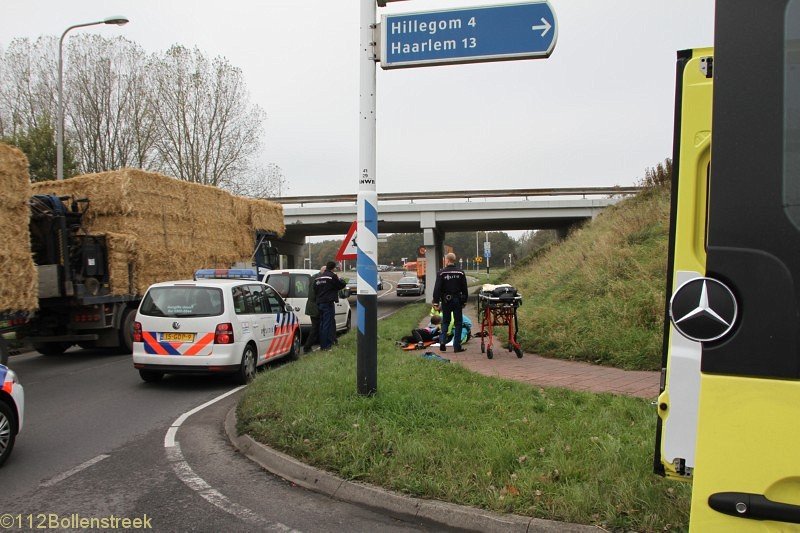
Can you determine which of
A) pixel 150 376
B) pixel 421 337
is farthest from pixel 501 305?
pixel 150 376

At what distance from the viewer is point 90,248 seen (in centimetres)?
1238

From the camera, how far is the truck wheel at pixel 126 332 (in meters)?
12.9

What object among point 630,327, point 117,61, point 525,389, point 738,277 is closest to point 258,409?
point 525,389

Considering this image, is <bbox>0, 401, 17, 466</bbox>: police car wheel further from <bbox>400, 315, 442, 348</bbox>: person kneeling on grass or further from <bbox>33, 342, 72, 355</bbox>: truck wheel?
<bbox>33, 342, 72, 355</bbox>: truck wheel

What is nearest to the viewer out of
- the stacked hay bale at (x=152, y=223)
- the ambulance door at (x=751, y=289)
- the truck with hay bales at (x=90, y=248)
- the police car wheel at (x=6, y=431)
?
the ambulance door at (x=751, y=289)

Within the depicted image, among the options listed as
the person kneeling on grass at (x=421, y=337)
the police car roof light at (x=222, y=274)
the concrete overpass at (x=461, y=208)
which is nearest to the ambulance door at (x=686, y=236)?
the person kneeling on grass at (x=421, y=337)

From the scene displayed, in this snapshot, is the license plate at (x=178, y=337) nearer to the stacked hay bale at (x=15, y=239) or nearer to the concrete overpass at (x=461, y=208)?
the stacked hay bale at (x=15, y=239)

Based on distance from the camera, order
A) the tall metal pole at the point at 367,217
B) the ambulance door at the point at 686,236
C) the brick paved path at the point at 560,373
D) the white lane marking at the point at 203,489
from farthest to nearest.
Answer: the brick paved path at the point at 560,373, the tall metal pole at the point at 367,217, the white lane marking at the point at 203,489, the ambulance door at the point at 686,236

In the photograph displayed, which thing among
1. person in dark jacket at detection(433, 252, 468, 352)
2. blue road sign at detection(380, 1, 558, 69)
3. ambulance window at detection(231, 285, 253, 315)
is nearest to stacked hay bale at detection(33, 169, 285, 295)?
ambulance window at detection(231, 285, 253, 315)

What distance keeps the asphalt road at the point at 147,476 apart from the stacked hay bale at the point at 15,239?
2097mm

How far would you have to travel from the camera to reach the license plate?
8.82m

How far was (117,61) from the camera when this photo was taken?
29203mm

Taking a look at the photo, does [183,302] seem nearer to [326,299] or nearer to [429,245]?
[326,299]

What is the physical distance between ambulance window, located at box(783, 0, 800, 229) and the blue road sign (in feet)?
14.4
